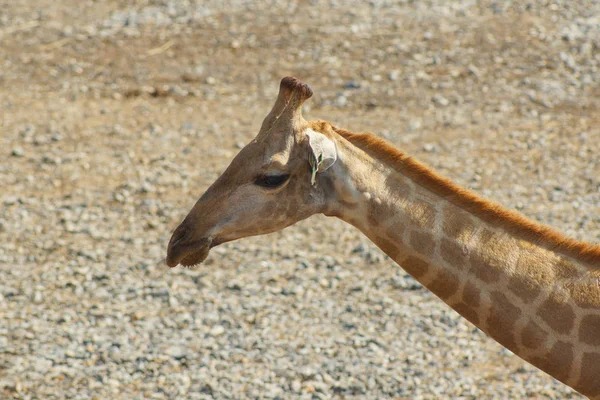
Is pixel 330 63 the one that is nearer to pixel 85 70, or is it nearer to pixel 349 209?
pixel 85 70

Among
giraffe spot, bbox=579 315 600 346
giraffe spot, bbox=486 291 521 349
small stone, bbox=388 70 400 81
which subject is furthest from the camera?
small stone, bbox=388 70 400 81

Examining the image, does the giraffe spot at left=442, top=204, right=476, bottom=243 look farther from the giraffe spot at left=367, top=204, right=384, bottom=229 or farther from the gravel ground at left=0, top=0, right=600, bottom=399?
the gravel ground at left=0, top=0, right=600, bottom=399

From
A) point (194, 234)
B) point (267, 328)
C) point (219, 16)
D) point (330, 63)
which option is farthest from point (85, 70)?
point (194, 234)

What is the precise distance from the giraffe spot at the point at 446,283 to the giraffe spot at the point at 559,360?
22.8 inches

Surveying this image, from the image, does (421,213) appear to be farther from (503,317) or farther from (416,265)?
(503,317)

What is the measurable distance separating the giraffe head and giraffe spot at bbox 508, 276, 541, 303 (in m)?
1.16

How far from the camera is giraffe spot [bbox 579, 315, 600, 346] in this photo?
4.61 m

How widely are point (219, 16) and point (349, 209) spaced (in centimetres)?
1168

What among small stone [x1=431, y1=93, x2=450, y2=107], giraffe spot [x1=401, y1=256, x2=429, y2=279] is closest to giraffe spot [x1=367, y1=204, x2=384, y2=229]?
giraffe spot [x1=401, y1=256, x2=429, y2=279]

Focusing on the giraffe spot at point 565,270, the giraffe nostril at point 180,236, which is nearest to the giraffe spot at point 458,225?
the giraffe spot at point 565,270

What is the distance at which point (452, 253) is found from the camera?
4.80m

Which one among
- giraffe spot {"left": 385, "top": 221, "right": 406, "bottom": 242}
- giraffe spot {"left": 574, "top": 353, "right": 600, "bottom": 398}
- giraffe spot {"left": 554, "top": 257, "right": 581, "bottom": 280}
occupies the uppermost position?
giraffe spot {"left": 385, "top": 221, "right": 406, "bottom": 242}

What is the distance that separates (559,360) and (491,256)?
671 millimetres

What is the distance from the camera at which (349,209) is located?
496 centimetres
